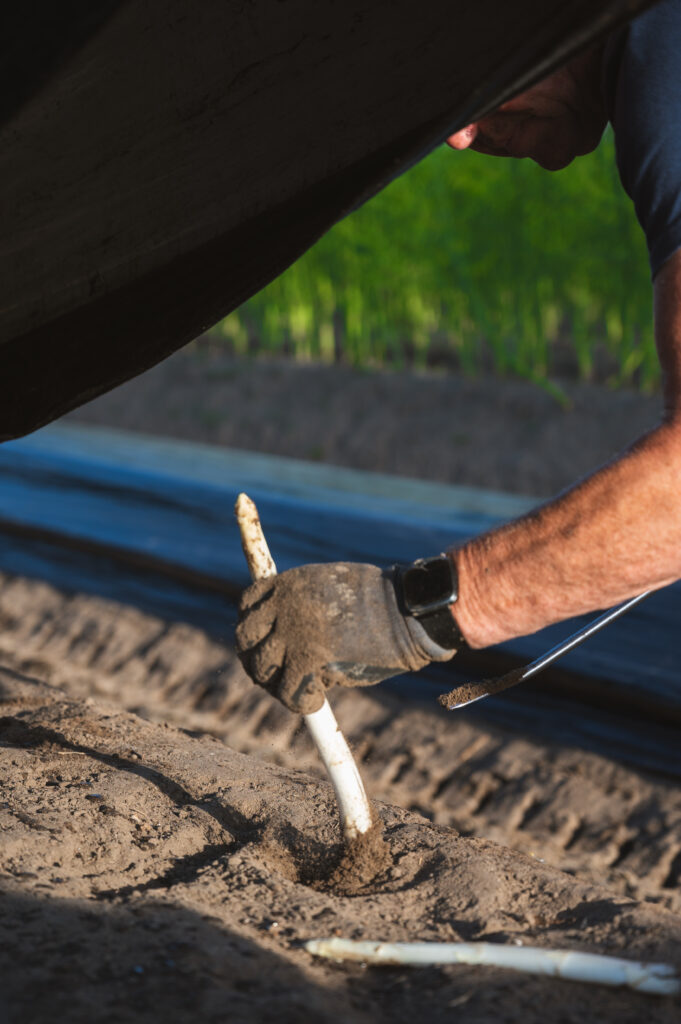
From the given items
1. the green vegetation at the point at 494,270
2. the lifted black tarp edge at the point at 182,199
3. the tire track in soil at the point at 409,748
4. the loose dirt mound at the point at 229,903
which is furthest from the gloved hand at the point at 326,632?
the green vegetation at the point at 494,270

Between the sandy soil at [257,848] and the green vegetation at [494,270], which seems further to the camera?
the green vegetation at [494,270]

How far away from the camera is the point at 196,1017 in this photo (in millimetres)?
1151

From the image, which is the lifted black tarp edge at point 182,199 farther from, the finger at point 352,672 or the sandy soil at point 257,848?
the sandy soil at point 257,848

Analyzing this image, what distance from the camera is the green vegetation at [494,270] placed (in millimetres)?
5910

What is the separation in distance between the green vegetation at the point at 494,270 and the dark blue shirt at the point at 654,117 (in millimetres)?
4411

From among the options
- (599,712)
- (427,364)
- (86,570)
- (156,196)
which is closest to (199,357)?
(427,364)

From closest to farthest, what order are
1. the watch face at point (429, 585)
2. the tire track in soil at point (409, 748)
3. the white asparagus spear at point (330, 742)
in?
the watch face at point (429, 585) → the white asparagus spear at point (330, 742) → the tire track in soil at point (409, 748)

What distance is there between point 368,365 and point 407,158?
6284mm

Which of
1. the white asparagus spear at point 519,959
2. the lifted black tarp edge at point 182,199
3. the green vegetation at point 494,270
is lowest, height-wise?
the white asparagus spear at point 519,959

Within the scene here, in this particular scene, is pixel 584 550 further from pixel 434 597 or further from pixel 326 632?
pixel 326 632

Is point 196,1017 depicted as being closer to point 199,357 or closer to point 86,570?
point 86,570

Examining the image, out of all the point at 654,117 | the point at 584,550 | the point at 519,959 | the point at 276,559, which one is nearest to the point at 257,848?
the point at 519,959

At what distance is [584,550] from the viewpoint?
1221 mm

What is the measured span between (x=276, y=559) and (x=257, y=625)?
6.10 feet
